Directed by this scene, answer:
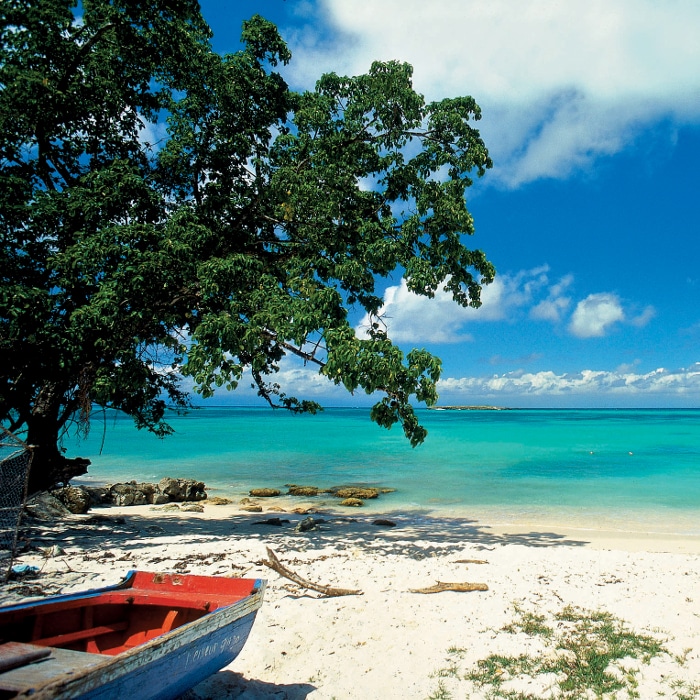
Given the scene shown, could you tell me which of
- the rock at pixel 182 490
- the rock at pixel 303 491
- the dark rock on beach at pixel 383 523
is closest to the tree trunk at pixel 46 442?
the rock at pixel 182 490

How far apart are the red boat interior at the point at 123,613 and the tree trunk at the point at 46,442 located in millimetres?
5727

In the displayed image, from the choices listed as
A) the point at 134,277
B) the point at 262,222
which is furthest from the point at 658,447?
the point at 134,277

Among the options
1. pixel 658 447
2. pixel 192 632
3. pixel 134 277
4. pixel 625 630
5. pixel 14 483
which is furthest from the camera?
pixel 658 447

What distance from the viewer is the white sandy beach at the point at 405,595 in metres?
4.80

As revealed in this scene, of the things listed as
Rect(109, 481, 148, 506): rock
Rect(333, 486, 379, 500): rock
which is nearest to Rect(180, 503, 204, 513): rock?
Rect(109, 481, 148, 506): rock

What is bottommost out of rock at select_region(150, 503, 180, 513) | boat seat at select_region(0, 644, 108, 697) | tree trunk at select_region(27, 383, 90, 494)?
rock at select_region(150, 503, 180, 513)

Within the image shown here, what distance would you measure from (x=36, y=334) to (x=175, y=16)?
228 inches

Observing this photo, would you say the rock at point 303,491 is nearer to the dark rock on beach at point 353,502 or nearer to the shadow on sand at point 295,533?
the dark rock on beach at point 353,502

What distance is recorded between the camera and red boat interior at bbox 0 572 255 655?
4.23m

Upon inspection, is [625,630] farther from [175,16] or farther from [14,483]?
[175,16]

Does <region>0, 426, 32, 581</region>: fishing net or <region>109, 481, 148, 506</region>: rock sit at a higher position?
<region>0, 426, 32, 581</region>: fishing net

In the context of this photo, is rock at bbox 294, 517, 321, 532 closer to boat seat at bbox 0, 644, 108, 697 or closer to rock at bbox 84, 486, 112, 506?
rock at bbox 84, 486, 112, 506

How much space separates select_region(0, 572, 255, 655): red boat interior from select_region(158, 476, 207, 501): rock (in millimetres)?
11889

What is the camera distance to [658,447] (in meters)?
42.5
